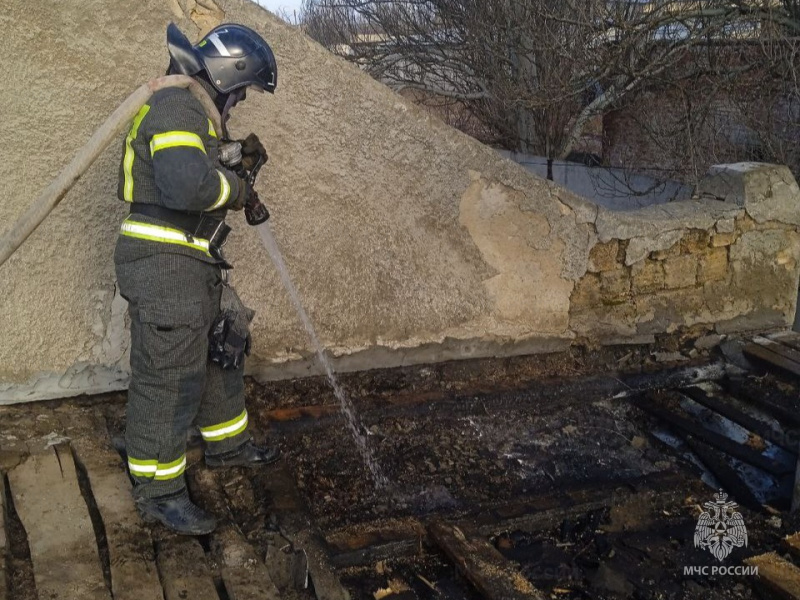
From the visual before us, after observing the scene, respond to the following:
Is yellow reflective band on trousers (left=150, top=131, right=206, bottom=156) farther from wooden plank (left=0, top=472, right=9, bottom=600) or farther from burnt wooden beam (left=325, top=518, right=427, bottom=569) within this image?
burnt wooden beam (left=325, top=518, right=427, bottom=569)

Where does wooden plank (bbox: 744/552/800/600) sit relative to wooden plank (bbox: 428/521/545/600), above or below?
below

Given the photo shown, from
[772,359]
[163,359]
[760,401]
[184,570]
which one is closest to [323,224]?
[163,359]

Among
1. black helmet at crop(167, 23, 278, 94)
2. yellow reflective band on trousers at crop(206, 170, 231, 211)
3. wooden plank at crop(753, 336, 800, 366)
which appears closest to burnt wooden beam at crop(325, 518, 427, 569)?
yellow reflective band on trousers at crop(206, 170, 231, 211)

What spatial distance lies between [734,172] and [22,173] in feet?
13.1

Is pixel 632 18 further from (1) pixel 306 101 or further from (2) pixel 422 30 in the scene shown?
(1) pixel 306 101

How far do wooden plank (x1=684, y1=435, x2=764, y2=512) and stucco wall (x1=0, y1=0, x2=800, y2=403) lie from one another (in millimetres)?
916

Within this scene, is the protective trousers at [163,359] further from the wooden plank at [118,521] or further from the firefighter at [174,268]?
the wooden plank at [118,521]

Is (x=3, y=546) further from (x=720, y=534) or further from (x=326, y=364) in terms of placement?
(x=720, y=534)

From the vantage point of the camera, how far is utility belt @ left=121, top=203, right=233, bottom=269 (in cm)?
273

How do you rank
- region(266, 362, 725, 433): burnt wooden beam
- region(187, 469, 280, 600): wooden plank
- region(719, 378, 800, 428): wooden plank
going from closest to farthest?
1. region(187, 469, 280, 600): wooden plank
2. region(266, 362, 725, 433): burnt wooden beam
3. region(719, 378, 800, 428): wooden plank

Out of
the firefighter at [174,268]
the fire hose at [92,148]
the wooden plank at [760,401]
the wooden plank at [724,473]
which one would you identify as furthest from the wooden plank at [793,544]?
the fire hose at [92,148]

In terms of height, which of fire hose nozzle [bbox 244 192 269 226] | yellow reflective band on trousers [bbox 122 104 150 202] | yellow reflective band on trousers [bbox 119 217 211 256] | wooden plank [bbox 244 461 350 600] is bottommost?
wooden plank [bbox 244 461 350 600]

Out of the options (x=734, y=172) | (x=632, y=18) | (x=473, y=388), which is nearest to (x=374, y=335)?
(x=473, y=388)

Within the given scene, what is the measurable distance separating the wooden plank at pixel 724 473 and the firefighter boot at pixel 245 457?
216cm
